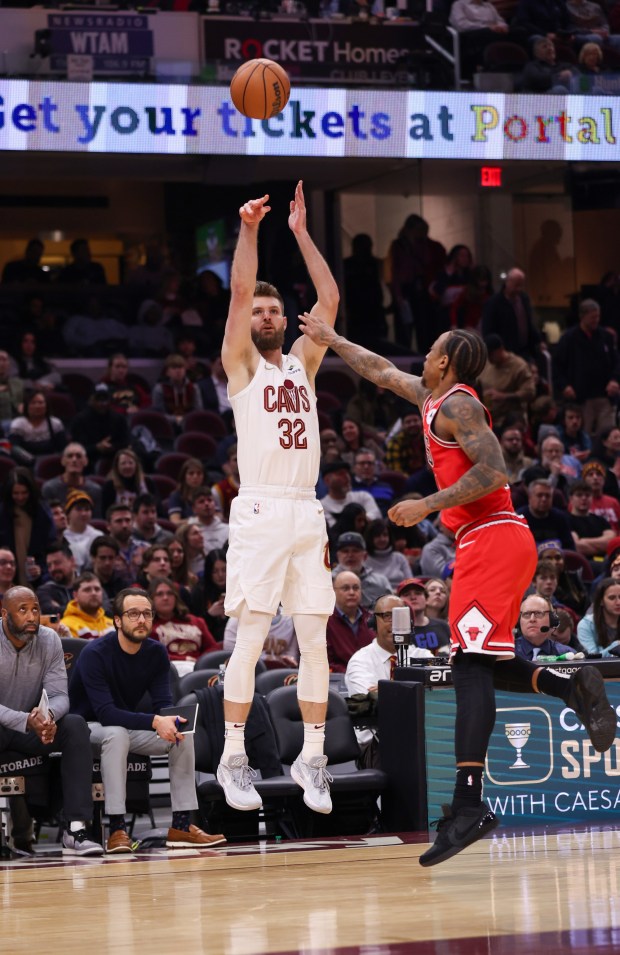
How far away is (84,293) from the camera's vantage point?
2022 cm

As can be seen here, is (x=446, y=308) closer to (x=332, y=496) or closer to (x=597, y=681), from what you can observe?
(x=332, y=496)

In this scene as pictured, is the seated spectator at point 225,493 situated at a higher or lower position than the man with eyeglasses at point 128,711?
higher

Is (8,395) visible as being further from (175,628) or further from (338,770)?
(338,770)

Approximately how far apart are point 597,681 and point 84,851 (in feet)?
10.3

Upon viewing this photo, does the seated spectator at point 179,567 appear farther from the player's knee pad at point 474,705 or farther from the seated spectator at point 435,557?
the player's knee pad at point 474,705

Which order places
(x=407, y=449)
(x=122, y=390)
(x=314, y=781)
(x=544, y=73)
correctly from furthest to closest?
(x=544, y=73)
(x=122, y=390)
(x=407, y=449)
(x=314, y=781)

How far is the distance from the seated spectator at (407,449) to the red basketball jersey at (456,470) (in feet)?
31.5

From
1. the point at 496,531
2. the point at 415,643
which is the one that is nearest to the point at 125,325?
the point at 415,643

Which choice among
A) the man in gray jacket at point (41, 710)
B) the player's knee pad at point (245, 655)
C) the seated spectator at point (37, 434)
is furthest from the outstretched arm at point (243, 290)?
the seated spectator at point (37, 434)

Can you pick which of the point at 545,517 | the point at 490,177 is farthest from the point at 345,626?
the point at 490,177

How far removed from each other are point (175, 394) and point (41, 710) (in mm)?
8741

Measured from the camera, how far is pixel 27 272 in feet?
66.0

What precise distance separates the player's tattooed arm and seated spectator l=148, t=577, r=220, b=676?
4.80m

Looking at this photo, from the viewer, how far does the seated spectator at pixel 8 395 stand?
610 inches
